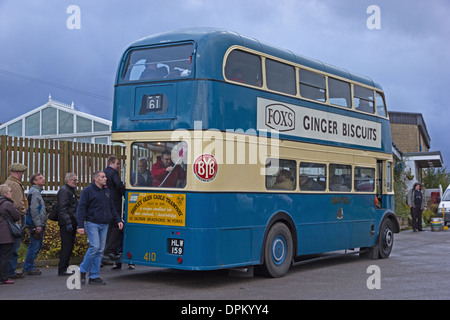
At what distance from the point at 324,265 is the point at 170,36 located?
631 cm

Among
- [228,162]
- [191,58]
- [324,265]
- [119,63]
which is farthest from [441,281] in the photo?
[119,63]

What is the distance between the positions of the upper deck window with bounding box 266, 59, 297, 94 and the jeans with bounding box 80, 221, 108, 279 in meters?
4.00

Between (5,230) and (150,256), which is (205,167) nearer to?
(150,256)

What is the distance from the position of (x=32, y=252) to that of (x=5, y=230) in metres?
1.26


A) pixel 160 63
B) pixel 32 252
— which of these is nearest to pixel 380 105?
pixel 160 63

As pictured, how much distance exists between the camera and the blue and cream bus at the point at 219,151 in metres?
9.70

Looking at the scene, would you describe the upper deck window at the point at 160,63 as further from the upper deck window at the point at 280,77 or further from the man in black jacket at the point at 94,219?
the man in black jacket at the point at 94,219

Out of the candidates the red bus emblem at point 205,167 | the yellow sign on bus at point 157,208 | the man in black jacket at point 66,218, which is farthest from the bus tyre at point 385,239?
the man in black jacket at point 66,218

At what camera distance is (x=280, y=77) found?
37.2 ft

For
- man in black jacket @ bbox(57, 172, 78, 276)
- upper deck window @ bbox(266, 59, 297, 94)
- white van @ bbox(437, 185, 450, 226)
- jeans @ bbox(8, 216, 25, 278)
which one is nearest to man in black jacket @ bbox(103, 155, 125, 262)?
man in black jacket @ bbox(57, 172, 78, 276)

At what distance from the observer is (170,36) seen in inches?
408

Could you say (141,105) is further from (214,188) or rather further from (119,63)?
(214,188)

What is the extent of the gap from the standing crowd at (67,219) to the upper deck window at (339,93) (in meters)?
4.95

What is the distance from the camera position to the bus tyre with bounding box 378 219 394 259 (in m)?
14.6
